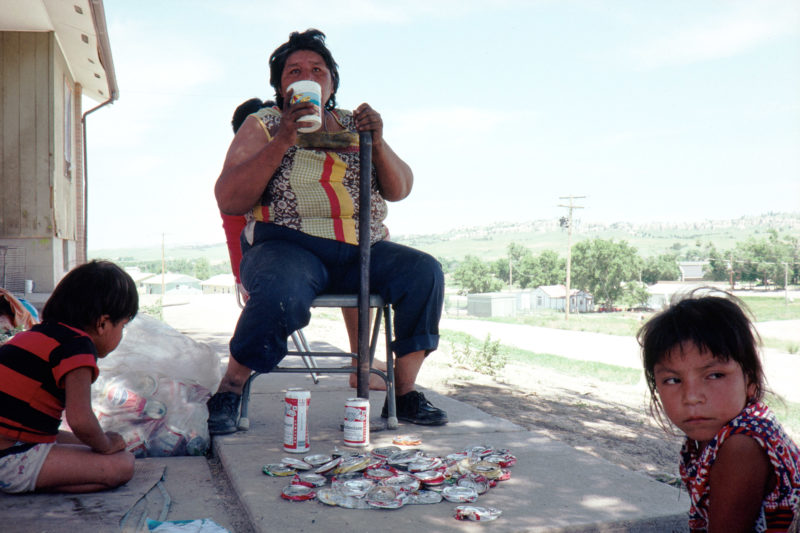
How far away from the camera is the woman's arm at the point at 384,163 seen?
272cm

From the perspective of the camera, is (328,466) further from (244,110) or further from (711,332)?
(244,110)

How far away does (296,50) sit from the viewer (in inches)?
118

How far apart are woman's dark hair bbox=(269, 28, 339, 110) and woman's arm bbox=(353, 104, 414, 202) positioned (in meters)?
0.49

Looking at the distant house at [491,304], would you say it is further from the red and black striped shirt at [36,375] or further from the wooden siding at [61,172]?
the red and black striped shirt at [36,375]

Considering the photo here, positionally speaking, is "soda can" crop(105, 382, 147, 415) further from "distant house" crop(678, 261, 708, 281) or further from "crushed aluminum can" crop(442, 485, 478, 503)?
"distant house" crop(678, 261, 708, 281)

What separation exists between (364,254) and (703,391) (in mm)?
1496

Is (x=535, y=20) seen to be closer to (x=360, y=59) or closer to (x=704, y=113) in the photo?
(x=360, y=59)

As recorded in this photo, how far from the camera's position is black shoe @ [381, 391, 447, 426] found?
2.92m

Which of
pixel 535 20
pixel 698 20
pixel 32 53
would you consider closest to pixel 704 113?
pixel 698 20

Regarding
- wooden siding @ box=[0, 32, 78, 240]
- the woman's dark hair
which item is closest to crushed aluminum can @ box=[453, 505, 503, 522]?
the woman's dark hair

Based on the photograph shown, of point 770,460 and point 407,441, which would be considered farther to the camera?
point 407,441

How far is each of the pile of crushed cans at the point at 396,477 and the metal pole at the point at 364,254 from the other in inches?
14.9

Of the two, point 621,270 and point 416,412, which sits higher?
point 621,270

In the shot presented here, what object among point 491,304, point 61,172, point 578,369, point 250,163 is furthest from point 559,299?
point 250,163
